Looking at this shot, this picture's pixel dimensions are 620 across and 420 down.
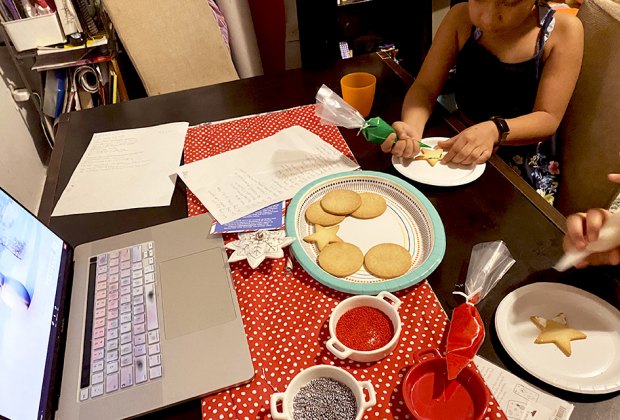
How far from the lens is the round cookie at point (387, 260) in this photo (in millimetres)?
772

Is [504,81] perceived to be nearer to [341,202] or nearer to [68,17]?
[341,202]

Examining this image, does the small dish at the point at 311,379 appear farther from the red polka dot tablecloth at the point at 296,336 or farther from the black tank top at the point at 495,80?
the black tank top at the point at 495,80

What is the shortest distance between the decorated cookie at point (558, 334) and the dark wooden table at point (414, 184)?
0.06m

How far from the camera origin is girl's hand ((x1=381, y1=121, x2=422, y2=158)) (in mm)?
1007

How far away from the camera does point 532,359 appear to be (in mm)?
628

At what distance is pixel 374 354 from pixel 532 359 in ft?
0.73

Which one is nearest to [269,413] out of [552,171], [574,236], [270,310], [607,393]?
[270,310]

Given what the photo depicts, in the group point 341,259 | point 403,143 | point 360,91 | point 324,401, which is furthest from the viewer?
point 360,91

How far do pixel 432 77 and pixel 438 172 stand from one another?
415mm

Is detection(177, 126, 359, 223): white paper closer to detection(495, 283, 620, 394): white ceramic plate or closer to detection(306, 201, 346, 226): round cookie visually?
detection(306, 201, 346, 226): round cookie

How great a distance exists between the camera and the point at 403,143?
101cm

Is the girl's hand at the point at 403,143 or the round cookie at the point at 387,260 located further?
the girl's hand at the point at 403,143

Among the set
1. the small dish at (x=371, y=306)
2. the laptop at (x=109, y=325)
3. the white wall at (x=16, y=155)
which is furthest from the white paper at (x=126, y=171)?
the white wall at (x=16, y=155)

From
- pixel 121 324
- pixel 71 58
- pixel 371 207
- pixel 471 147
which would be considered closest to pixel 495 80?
pixel 471 147
